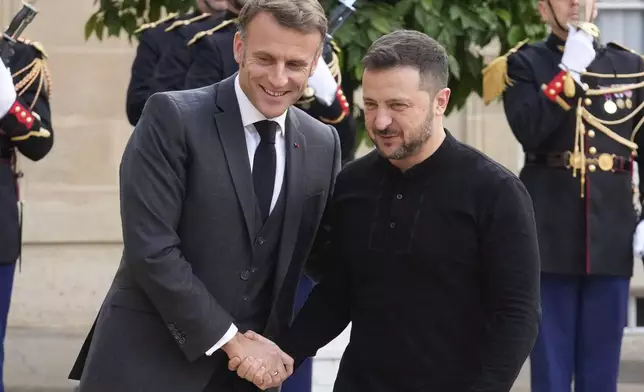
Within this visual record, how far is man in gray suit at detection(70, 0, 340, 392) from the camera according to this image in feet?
9.87

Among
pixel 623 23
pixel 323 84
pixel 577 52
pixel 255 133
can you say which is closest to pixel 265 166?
pixel 255 133

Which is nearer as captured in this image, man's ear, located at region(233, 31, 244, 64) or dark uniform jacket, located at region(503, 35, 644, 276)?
man's ear, located at region(233, 31, 244, 64)

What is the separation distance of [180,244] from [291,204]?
0.92ft

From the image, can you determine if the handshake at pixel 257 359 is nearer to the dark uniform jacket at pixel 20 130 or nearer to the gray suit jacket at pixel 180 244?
the gray suit jacket at pixel 180 244

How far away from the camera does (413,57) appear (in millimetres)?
3031

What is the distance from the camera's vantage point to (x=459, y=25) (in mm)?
5438

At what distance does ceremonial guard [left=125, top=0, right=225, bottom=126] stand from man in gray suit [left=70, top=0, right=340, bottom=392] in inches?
90.9

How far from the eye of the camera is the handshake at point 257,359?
3068 mm

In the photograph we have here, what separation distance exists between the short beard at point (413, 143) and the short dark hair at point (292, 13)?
29 centimetres

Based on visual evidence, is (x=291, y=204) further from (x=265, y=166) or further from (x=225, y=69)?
(x=225, y=69)

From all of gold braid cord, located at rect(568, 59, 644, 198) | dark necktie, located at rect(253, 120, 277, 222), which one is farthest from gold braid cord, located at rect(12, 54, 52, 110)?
dark necktie, located at rect(253, 120, 277, 222)

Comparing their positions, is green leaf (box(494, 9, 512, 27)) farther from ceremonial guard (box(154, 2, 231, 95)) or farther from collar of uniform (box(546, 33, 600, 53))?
ceremonial guard (box(154, 2, 231, 95))

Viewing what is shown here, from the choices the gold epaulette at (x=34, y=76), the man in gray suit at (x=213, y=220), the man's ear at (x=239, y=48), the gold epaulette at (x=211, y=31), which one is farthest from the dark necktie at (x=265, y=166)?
the gold epaulette at (x=34, y=76)

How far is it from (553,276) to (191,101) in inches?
96.3
